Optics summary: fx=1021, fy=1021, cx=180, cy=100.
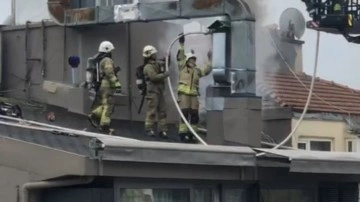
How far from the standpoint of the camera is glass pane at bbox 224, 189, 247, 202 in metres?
13.9

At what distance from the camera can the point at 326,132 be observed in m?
21.3

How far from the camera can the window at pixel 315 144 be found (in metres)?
20.8

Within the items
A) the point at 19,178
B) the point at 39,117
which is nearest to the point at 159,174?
the point at 19,178

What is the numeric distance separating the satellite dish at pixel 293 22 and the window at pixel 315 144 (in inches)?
109

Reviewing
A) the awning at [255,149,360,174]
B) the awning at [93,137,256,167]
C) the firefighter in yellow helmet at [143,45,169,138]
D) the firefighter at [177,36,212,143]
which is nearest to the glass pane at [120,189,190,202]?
the awning at [93,137,256,167]

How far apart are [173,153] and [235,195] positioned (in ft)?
5.96

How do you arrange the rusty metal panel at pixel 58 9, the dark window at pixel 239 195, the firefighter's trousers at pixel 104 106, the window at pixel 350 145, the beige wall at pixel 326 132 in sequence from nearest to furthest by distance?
the dark window at pixel 239 195 < the firefighter's trousers at pixel 104 106 < the rusty metal panel at pixel 58 9 < the beige wall at pixel 326 132 < the window at pixel 350 145

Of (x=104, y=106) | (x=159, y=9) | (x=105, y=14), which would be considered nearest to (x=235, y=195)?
(x=104, y=106)

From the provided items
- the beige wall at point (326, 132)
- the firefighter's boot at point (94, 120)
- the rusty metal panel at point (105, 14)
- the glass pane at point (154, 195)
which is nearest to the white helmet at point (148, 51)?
the firefighter's boot at point (94, 120)

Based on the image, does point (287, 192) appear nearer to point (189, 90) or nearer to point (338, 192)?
point (338, 192)

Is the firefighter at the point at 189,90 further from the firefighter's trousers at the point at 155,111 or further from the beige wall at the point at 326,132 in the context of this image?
the beige wall at the point at 326,132

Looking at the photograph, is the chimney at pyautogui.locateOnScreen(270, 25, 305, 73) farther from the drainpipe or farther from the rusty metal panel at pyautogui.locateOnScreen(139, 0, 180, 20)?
the drainpipe

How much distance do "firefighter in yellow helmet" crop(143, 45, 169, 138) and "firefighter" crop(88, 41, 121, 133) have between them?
562 mm

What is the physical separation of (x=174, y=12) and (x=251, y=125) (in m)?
2.56
